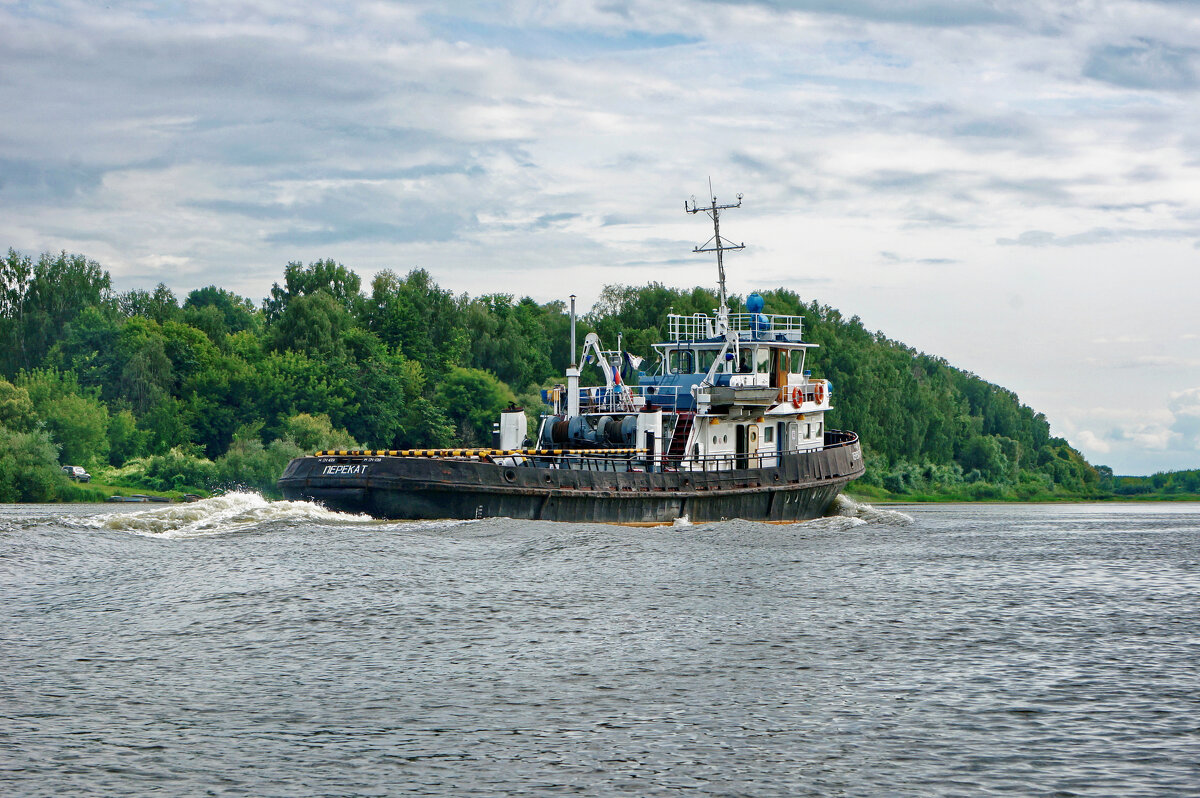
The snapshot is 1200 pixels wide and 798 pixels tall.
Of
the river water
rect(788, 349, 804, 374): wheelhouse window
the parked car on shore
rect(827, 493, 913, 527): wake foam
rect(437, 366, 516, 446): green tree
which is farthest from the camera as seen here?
rect(437, 366, 516, 446): green tree

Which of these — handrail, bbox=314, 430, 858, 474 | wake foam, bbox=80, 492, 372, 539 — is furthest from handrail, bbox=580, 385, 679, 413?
wake foam, bbox=80, 492, 372, 539

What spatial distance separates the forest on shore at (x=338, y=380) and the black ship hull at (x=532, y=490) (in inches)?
1376

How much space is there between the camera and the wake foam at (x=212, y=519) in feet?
89.9

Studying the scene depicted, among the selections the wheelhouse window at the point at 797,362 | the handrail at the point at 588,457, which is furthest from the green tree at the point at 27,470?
the wheelhouse window at the point at 797,362

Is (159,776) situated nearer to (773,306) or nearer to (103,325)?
(103,325)

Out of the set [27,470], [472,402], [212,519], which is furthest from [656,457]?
[472,402]

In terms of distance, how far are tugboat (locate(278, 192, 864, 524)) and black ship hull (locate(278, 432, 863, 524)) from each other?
0.03 m

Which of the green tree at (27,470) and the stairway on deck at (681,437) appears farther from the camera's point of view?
the green tree at (27,470)

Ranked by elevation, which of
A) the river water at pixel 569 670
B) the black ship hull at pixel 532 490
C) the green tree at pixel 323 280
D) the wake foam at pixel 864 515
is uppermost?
the green tree at pixel 323 280

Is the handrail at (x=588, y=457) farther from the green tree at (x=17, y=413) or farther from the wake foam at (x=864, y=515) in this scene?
the green tree at (x=17, y=413)

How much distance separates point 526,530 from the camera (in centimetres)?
2845

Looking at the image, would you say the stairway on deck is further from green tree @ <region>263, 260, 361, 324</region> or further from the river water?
green tree @ <region>263, 260, 361, 324</region>

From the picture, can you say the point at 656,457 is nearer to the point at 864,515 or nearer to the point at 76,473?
the point at 864,515

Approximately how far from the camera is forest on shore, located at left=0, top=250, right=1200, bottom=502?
68188mm
